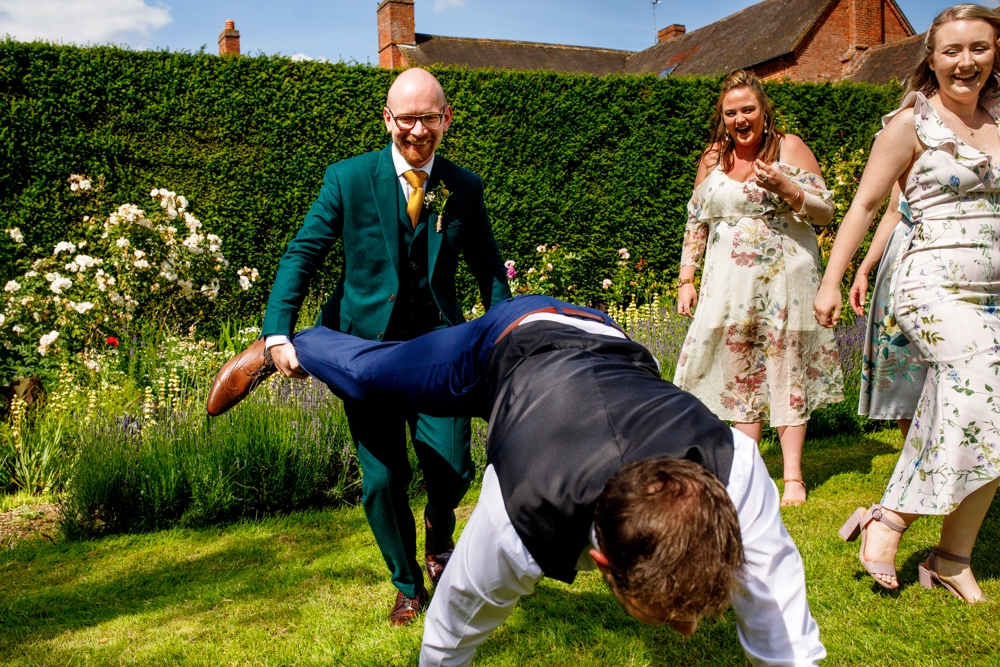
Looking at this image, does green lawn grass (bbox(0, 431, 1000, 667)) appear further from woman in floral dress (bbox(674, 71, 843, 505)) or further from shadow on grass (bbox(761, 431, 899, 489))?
shadow on grass (bbox(761, 431, 899, 489))

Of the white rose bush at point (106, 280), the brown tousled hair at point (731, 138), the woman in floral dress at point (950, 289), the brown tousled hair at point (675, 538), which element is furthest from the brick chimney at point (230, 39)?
the brown tousled hair at point (675, 538)

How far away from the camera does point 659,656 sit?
9.57 feet

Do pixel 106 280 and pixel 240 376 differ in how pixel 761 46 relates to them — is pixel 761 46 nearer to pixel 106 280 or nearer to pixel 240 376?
pixel 106 280

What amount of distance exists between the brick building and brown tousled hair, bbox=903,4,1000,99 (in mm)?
18307

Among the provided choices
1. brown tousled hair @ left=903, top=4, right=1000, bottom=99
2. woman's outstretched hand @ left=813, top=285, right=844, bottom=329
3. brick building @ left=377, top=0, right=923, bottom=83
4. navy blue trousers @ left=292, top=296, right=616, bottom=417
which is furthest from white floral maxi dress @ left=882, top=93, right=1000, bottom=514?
brick building @ left=377, top=0, right=923, bottom=83

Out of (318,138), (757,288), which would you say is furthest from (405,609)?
(318,138)

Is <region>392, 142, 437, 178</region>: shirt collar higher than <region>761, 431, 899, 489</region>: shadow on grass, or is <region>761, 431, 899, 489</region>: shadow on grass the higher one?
<region>392, 142, 437, 178</region>: shirt collar

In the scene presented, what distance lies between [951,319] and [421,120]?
2.12 meters

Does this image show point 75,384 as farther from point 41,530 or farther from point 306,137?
point 306,137

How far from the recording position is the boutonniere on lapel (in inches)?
124

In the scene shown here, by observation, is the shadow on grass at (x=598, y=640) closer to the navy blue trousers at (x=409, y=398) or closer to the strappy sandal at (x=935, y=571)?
the navy blue trousers at (x=409, y=398)

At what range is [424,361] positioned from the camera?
2543 millimetres

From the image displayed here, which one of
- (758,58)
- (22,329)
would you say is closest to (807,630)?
(22,329)

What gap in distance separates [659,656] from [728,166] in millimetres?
2765
